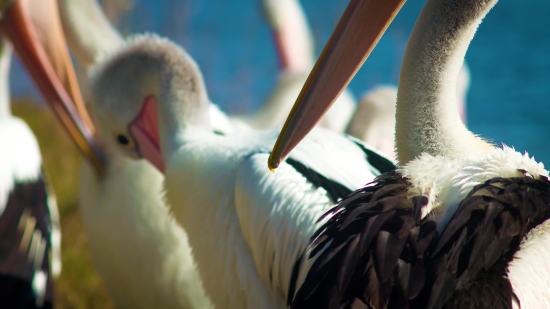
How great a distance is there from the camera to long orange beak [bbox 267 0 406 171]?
207cm

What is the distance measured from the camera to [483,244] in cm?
178

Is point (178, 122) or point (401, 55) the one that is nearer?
point (178, 122)

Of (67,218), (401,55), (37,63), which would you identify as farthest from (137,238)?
(401,55)

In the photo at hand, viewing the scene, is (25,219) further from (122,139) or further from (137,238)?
(122,139)

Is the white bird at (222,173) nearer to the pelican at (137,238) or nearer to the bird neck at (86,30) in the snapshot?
the pelican at (137,238)

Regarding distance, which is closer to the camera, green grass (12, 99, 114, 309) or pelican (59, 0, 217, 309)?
pelican (59, 0, 217, 309)

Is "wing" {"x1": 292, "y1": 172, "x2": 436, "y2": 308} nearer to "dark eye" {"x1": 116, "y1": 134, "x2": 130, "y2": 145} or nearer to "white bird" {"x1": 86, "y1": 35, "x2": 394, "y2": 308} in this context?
"white bird" {"x1": 86, "y1": 35, "x2": 394, "y2": 308}

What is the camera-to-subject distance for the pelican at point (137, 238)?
3029mm

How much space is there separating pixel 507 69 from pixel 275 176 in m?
4.80

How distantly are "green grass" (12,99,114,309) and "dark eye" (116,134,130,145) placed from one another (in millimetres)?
1368

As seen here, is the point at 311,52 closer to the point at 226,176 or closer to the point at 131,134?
the point at 131,134

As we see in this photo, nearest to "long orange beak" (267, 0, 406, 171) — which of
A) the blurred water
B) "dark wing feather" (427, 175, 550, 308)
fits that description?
"dark wing feather" (427, 175, 550, 308)

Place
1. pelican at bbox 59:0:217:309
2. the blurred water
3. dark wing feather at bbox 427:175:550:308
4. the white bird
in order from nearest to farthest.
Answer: dark wing feather at bbox 427:175:550:308
the white bird
pelican at bbox 59:0:217:309
the blurred water

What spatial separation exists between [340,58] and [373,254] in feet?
1.74
